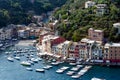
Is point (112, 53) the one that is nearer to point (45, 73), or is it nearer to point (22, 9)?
point (45, 73)

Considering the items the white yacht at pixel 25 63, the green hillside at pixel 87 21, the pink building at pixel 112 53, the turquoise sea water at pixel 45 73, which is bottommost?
the turquoise sea water at pixel 45 73

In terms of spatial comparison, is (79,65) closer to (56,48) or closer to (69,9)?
(56,48)

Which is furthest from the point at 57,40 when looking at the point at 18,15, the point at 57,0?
the point at 57,0

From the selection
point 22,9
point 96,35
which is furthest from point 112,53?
point 22,9

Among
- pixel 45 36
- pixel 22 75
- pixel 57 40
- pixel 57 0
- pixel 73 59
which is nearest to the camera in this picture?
pixel 22 75

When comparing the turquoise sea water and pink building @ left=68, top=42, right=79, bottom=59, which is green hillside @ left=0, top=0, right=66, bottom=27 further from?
the turquoise sea water

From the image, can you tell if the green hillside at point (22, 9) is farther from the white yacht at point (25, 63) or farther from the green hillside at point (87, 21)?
the white yacht at point (25, 63)

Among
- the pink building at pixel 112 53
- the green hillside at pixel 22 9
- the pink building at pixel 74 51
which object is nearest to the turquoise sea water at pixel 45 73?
the pink building at pixel 112 53
